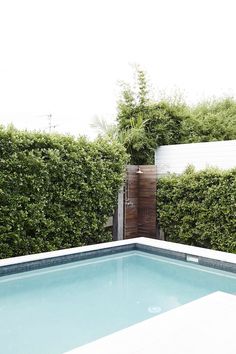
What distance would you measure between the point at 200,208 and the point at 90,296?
3506 mm

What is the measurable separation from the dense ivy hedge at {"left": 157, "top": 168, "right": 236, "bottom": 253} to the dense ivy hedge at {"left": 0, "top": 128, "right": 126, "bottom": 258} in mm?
1295

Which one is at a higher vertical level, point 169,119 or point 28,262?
point 169,119

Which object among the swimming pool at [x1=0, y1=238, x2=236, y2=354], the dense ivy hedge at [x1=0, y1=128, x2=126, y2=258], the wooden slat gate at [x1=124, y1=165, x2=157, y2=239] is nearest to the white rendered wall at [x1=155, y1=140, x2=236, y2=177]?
the wooden slat gate at [x1=124, y1=165, x2=157, y2=239]

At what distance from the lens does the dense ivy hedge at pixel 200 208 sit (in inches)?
275

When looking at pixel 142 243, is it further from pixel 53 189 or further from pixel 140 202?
pixel 53 189

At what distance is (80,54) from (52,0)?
3500mm

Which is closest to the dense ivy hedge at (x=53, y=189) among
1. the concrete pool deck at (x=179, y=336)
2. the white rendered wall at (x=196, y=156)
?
the white rendered wall at (x=196, y=156)

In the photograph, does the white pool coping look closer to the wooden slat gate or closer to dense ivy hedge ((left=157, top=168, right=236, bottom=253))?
dense ivy hedge ((left=157, top=168, right=236, bottom=253))

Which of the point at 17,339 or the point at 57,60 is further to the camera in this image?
the point at 57,60

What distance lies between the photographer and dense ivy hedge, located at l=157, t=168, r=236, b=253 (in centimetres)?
700

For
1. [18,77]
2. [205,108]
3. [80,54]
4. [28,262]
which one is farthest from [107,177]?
[205,108]

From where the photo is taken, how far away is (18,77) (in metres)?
11.2

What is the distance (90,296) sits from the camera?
4.96 m

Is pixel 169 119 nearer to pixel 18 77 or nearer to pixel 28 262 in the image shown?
pixel 18 77
